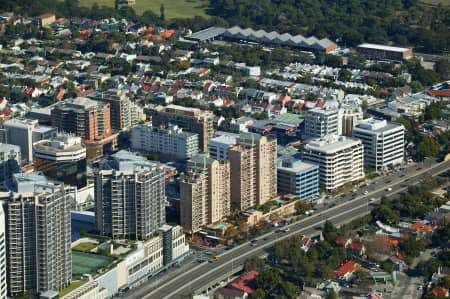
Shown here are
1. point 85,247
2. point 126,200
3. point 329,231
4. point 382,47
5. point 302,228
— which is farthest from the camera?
point 382,47

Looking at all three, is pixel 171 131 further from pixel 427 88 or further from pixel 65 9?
pixel 65 9

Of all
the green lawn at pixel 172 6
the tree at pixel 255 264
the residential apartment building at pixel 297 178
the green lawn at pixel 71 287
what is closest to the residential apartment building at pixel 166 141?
the residential apartment building at pixel 297 178

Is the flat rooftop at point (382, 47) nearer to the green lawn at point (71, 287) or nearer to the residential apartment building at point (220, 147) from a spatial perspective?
the residential apartment building at point (220, 147)

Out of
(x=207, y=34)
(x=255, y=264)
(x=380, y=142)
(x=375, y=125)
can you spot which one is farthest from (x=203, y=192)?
(x=207, y=34)

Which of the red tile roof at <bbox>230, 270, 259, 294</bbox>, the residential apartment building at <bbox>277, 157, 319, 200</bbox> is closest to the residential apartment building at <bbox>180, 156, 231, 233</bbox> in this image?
the residential apartment building at <bbox>277, 157, 319, 200</bbox>

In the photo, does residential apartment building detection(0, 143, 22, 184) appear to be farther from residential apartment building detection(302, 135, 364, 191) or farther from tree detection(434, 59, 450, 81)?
tree detection(434, 59, 450, 81)

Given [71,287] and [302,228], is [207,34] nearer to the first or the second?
[302,228]
